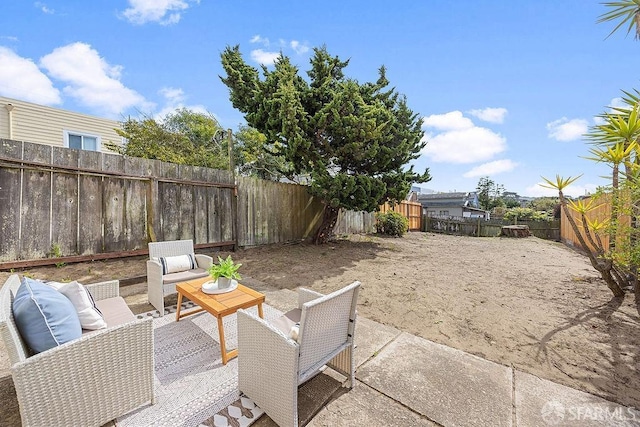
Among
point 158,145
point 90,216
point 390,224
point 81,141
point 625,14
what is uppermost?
point 625,14

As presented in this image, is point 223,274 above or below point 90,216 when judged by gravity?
below

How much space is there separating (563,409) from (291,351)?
1924 millimetres

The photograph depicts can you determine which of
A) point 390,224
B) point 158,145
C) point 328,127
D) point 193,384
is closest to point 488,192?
point 390,224

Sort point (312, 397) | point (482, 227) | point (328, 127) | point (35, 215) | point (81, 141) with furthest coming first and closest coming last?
point (482, 227), point (81, 141), point (328, 127), point (35, 215), point (312, 397)

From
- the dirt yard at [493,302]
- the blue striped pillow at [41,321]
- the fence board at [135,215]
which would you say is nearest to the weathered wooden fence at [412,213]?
the dirt yard at [493,302]

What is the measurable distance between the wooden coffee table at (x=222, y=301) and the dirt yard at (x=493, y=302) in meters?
1.54

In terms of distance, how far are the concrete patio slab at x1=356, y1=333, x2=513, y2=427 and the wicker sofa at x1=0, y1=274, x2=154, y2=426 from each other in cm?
160

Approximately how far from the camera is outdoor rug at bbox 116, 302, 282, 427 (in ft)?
5.38

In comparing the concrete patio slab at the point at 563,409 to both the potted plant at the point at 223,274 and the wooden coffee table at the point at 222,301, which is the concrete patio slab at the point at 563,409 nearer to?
the wooden coffee table at the point at 222,301

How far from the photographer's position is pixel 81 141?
9.81m

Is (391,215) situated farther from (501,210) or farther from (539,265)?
(501,210)

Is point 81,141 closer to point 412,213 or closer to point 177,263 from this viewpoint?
point 177,263

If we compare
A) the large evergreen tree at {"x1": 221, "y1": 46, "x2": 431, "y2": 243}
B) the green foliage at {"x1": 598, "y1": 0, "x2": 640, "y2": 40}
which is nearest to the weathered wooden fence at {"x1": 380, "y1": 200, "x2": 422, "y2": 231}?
the large evergreen tree at {"x1": 221, "y1": 46, "x2": 431, "y2": 243}

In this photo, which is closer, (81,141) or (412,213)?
(81,141)
